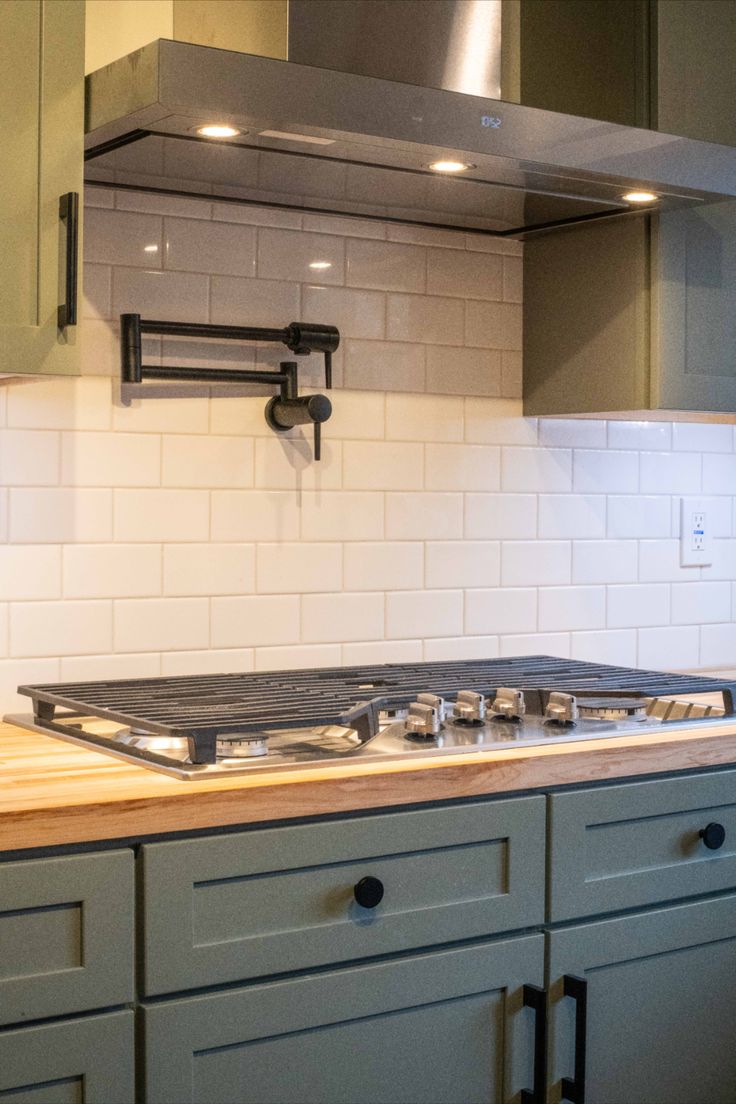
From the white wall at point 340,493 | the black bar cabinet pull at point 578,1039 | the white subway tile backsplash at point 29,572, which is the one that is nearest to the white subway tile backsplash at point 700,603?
the white wall at point 340,493

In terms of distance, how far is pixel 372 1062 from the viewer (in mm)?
1745

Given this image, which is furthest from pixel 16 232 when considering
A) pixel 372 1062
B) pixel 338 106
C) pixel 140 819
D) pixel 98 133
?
pixel 372 1062

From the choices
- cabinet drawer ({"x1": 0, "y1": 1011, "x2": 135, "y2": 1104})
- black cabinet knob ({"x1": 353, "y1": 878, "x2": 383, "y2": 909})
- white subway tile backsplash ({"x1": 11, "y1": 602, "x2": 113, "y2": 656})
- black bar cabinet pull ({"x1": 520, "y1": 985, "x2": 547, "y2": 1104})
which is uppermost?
white subway tile backsplash ({"x1": 11, "y1": 602, "x2": 113, "y2": 656})

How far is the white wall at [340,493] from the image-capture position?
7.50 ft

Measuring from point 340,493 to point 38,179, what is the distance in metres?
0.87

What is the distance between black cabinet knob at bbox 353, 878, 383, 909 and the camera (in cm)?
172

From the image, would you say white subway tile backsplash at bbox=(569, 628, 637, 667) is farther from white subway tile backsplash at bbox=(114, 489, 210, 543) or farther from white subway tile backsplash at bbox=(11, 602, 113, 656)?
white subway tile backsplash at bbox=(11, 602, 113, 656)

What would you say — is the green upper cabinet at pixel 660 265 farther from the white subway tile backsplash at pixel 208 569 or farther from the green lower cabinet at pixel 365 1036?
the green lower cabinet at pixel 365 1036

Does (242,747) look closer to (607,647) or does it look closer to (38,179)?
(38,179)

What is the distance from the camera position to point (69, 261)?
1.87 m

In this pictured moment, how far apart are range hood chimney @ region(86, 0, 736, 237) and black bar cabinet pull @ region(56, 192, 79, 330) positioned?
0.47 ft

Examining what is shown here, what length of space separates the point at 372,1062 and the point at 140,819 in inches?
18.4

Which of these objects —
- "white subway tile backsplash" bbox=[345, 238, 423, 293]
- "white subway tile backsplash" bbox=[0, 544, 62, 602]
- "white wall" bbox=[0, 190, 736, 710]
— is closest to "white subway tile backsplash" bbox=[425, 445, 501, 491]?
"white wall" bbox=[0, 190, 736, 710]

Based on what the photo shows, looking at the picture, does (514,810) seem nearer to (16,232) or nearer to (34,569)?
(34,569)
